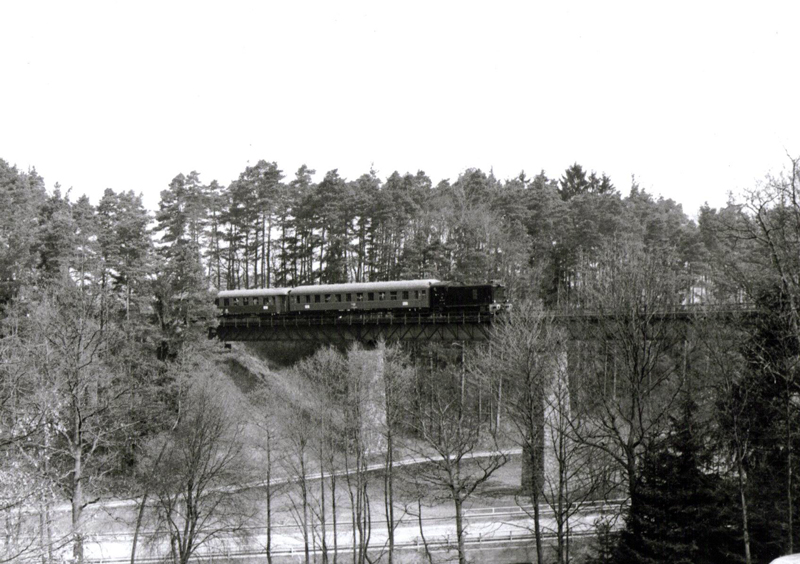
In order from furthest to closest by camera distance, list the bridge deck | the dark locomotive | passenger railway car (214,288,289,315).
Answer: passenger railway car (214,288,289,315)
the dark locomotive
the bridge deck

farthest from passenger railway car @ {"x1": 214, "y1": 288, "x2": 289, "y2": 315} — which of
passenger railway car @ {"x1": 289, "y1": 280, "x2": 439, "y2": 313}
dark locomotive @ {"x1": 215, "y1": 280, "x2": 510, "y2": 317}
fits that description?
passenger railway car @ {"x1": 289, "y1": 280, "x2": 439, "y2": 313}

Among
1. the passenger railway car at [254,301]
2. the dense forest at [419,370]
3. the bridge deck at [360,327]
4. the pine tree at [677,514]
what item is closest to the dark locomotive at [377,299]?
the passenger railway car at [254,301]

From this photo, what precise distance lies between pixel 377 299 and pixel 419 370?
522cm

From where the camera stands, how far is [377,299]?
42.9 m

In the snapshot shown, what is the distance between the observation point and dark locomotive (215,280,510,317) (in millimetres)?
41219

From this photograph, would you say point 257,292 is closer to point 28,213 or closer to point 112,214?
point 112,214

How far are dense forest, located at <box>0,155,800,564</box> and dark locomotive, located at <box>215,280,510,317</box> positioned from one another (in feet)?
10.7

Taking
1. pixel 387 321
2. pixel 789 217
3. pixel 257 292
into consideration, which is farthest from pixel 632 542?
pixel 257 292

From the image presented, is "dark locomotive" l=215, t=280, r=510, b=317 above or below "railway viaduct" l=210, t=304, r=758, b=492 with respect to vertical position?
above

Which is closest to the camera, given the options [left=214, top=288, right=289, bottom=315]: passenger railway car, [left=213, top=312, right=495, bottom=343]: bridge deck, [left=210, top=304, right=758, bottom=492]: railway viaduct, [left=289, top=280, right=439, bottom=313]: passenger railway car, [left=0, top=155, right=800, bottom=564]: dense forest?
[left=0, top=155, right=800, bottom=564]: dense forest

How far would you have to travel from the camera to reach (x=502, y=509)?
3023cm

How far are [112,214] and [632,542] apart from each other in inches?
1914

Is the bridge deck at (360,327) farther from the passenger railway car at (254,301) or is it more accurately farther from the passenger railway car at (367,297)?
the passenger railway car at (254,301)

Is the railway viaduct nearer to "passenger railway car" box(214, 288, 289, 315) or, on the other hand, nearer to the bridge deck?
the bridge deck
